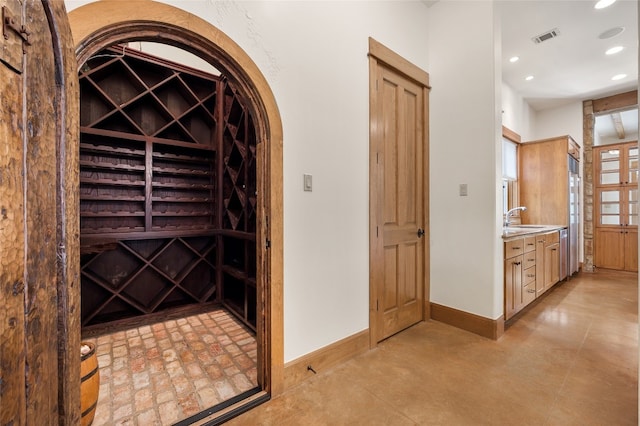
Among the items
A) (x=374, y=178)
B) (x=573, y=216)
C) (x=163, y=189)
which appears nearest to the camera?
(x=374, y=178)

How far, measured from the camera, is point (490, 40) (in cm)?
227

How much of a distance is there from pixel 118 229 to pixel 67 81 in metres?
2.29

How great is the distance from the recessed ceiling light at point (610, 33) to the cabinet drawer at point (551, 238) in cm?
232

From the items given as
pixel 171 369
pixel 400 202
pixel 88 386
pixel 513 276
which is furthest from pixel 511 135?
pixel 88 386

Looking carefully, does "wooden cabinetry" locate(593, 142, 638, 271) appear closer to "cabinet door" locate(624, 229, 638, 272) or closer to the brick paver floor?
"cabinet door" locate(624, 229, 638, 272)

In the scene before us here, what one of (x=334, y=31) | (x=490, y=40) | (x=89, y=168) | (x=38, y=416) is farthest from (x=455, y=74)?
(x=89, y=168)

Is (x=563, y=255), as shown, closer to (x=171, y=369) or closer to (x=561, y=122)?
(x=561, y=122)

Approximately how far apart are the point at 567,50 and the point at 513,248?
112 inches

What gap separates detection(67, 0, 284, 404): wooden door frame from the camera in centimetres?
125

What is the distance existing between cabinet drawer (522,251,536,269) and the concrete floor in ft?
1.79

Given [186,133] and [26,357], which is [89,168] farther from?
[26,357]

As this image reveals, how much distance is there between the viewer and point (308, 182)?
5.74 feet

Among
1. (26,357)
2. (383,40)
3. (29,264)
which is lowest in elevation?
(26,357)

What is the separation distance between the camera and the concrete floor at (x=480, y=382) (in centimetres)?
141
